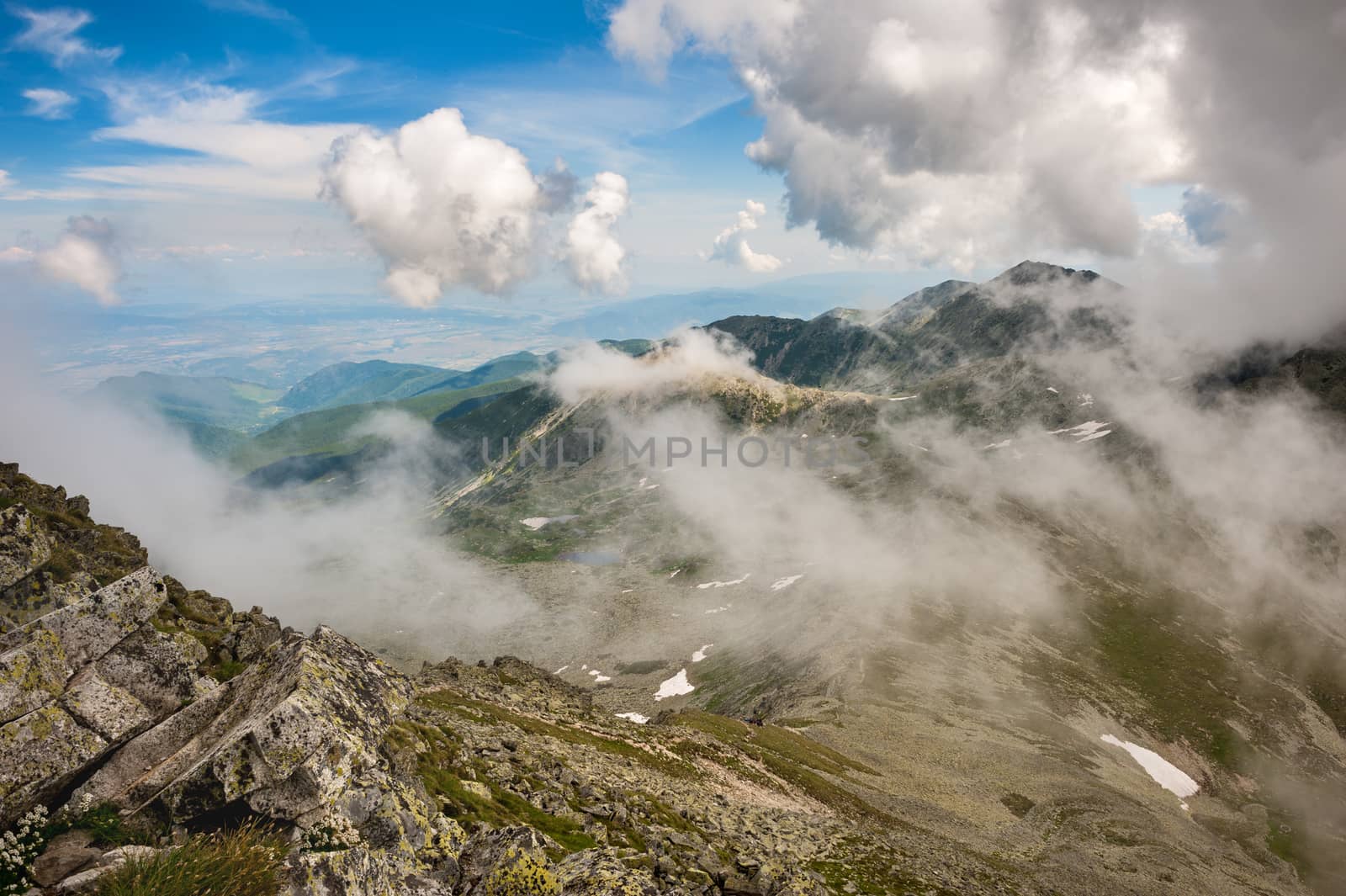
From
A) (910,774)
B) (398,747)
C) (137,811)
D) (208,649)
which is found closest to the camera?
(137,811)

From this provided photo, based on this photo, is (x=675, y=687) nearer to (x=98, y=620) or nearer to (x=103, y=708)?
(x=98, y=620)

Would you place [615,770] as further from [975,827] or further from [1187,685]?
[1187,685]

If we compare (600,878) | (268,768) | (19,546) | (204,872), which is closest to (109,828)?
(268,768)

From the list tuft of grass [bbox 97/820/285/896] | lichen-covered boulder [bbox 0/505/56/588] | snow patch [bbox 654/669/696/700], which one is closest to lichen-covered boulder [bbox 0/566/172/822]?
tuft of grass [bbox 97/820/285/896]


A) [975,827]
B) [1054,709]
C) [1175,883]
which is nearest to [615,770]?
[975,827]

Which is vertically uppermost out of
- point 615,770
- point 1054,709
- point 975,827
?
point 615,770

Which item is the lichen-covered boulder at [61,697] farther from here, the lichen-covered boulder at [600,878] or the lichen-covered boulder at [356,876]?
the lichen-covered boulder at [600,878]

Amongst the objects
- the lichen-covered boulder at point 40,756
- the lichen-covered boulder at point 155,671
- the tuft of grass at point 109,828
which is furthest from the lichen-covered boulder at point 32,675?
the tuft of grass at point 109,828
